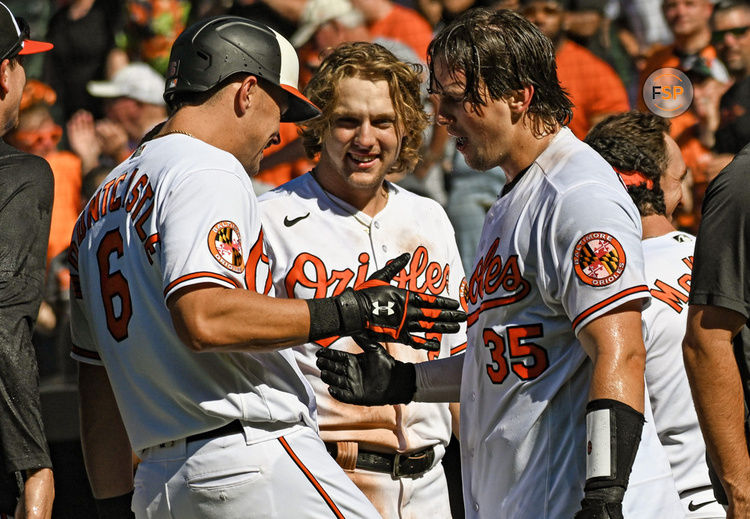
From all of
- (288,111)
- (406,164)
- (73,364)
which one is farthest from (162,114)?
(288,111)

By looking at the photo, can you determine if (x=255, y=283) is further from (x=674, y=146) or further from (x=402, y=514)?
(x=674, y=146)

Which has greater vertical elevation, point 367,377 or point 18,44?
point 18,44

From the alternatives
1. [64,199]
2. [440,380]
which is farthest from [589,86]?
[64,199]

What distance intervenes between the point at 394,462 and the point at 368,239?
2.72 feet

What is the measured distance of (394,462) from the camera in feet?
11.6

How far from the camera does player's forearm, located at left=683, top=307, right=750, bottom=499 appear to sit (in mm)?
2830

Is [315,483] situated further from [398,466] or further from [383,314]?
[398,466]

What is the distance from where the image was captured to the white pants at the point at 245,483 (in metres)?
2.55

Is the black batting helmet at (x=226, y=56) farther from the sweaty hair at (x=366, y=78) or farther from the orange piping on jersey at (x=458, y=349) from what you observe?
the orange piping on jersey at (x=458, y=349)

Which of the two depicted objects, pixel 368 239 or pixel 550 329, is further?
pixel 368 239

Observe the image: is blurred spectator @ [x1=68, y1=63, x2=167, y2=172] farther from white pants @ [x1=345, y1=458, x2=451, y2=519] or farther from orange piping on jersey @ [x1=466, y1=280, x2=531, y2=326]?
orange piping on jersey @ [x1=466, y1=280, x2=531, y2=326]

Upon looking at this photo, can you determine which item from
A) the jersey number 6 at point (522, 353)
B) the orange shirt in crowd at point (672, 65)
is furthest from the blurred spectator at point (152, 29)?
the jersey number 6 at point (522, 353)

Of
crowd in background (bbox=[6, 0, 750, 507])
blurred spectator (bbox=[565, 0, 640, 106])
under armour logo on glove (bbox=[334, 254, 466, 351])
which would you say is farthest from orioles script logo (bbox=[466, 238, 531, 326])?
blurred spectator (bbox=[565, 0, 640, 106])

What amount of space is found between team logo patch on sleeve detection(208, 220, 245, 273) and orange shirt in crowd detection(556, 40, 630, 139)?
12.8 feet
